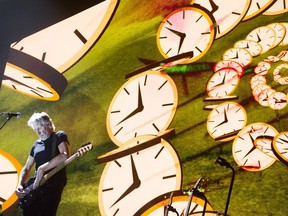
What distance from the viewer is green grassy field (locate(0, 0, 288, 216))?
2.15m

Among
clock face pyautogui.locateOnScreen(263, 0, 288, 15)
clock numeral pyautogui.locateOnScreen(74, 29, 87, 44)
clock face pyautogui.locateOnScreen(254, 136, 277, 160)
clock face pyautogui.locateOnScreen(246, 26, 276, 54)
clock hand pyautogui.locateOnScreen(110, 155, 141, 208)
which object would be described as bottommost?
clock hand pyautogui.locateOnScreen(110, 155, 141, 208)

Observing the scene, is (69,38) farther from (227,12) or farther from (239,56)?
(239,56)

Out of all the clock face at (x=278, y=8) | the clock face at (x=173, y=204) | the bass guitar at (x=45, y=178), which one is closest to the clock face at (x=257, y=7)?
the clock face at (x=278, y=8)

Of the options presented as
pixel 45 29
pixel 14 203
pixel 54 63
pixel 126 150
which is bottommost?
pixel 14 203

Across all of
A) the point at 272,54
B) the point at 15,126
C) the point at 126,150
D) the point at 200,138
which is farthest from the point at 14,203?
the point at 272,54

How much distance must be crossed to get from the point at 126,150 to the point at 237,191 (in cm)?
72

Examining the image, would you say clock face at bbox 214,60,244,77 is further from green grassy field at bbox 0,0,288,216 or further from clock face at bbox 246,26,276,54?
clock face at bbox 246,26,276,54

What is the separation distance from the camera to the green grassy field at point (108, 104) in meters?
2.15

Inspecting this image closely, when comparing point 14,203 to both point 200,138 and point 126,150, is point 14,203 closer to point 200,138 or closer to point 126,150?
point 126,150

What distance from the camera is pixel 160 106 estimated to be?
2.56 metres

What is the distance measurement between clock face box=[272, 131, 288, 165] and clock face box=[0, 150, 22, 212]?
1.60 m

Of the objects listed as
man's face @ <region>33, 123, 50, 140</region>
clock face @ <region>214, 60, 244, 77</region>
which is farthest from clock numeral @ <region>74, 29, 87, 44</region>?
clock face @ <region>214, 60, 244, 77</region>

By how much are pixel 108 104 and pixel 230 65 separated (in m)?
0.80

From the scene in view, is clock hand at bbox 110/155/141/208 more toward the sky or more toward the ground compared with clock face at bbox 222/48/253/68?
more toward the ground
